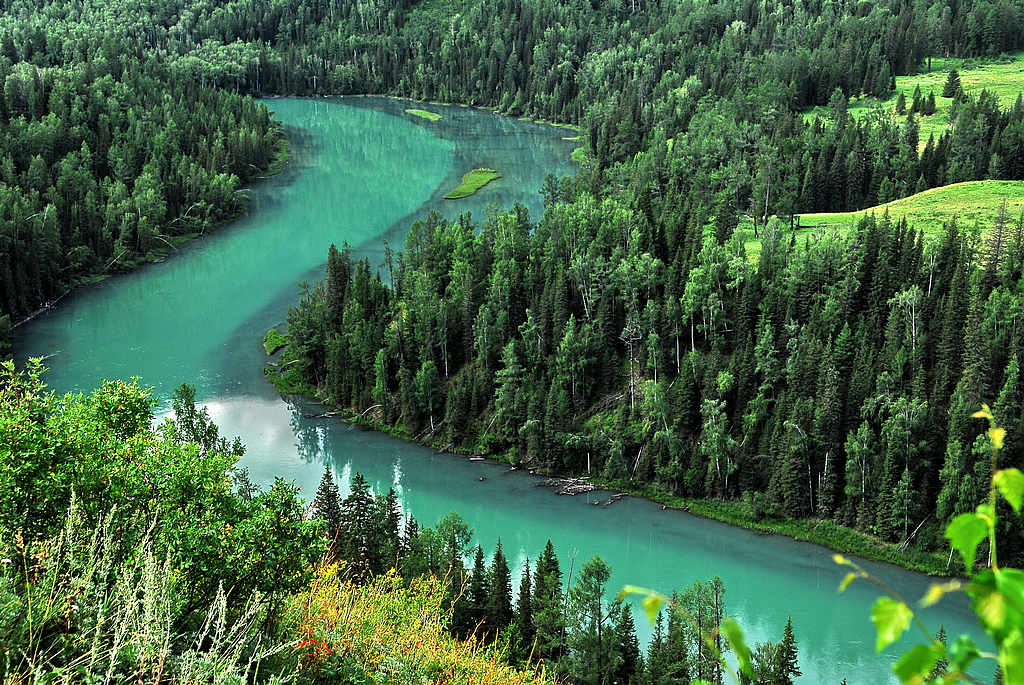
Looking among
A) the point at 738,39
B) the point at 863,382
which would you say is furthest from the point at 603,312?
the point at 738,39

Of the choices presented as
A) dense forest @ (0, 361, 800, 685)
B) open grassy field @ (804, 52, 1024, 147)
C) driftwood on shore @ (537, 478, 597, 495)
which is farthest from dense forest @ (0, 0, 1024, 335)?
dense forest @ (0, 361, 800, 685)

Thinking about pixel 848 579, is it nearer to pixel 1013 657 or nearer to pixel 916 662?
pixel 916 662

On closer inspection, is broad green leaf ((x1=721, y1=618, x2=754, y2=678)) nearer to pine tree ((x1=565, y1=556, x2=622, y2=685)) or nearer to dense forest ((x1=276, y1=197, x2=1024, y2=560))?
pine tree ((x1=565, y1=556, x2=622, y2=685))

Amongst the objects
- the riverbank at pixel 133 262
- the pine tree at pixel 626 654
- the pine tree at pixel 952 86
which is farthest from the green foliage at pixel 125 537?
the pine tree at pixel 952 86

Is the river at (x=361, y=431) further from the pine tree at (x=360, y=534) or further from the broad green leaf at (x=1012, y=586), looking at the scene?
the broad green leaf at (x=1012, y=586)

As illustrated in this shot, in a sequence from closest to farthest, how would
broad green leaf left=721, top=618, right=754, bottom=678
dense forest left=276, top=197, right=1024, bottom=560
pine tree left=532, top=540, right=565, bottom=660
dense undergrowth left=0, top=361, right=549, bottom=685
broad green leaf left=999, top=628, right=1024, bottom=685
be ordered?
broad green leaf left=999, top=628, right=1024, bottom=685, broad green leaf left=721, top=618, right=754, bottom=678, dense undergrowth left=0, top=361, right=549, bottom=685, pine tree left=532, top=540, right=565, bottom=660, dense forest left=276, top=197, right=1024, bottom=560

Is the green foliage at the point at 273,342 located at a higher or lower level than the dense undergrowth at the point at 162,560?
lower

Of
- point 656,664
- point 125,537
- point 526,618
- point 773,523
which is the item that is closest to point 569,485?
point 773,523
